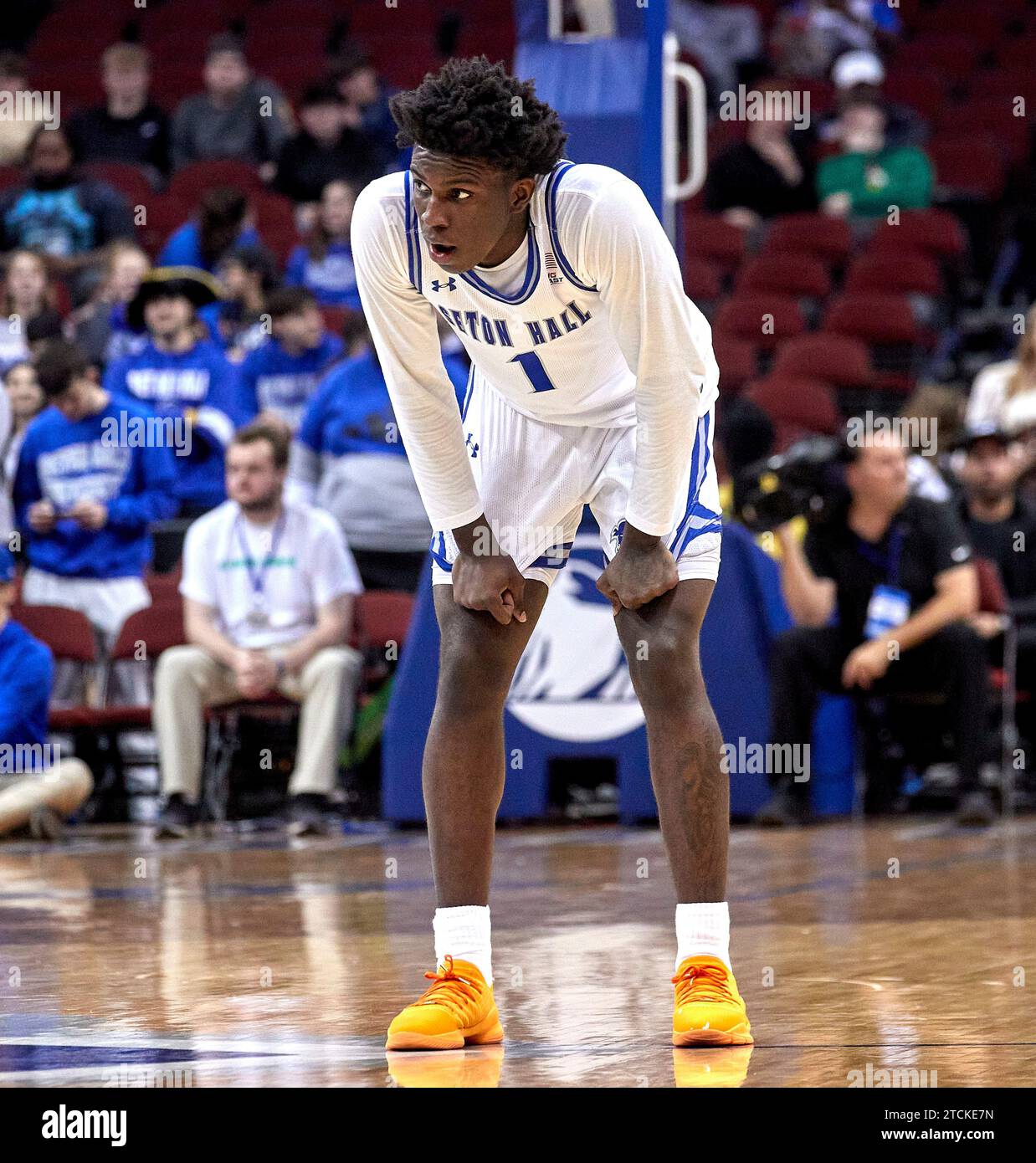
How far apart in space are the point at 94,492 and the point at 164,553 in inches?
31.6

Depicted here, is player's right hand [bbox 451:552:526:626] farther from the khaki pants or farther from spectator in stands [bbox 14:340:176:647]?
spectator in stands [bbox 14:340:176:647]

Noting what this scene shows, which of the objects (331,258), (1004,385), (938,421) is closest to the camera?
(938,421)

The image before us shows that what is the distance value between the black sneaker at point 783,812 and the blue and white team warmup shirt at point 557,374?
12.8 ft

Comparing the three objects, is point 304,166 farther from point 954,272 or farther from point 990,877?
point 990,877

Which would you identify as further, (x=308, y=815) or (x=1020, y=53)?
(x=1020, y=53)

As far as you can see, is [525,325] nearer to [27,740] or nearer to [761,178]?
[27,740]

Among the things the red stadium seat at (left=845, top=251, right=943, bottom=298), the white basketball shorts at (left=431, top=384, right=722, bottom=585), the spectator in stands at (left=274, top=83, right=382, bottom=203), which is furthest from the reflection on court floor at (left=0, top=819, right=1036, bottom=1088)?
the spectator in stands at (left=274, top=83, right=382, bottom=203)

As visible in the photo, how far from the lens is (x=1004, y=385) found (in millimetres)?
9609

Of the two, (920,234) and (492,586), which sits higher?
(920,234)

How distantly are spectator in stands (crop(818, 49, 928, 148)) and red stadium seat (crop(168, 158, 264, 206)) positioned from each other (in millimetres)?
3690

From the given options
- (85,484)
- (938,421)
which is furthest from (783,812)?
(85,484)

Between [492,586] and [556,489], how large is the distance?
237mm

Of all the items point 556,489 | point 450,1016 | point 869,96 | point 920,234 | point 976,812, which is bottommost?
point 976,812

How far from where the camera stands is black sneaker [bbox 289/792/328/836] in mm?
7246
